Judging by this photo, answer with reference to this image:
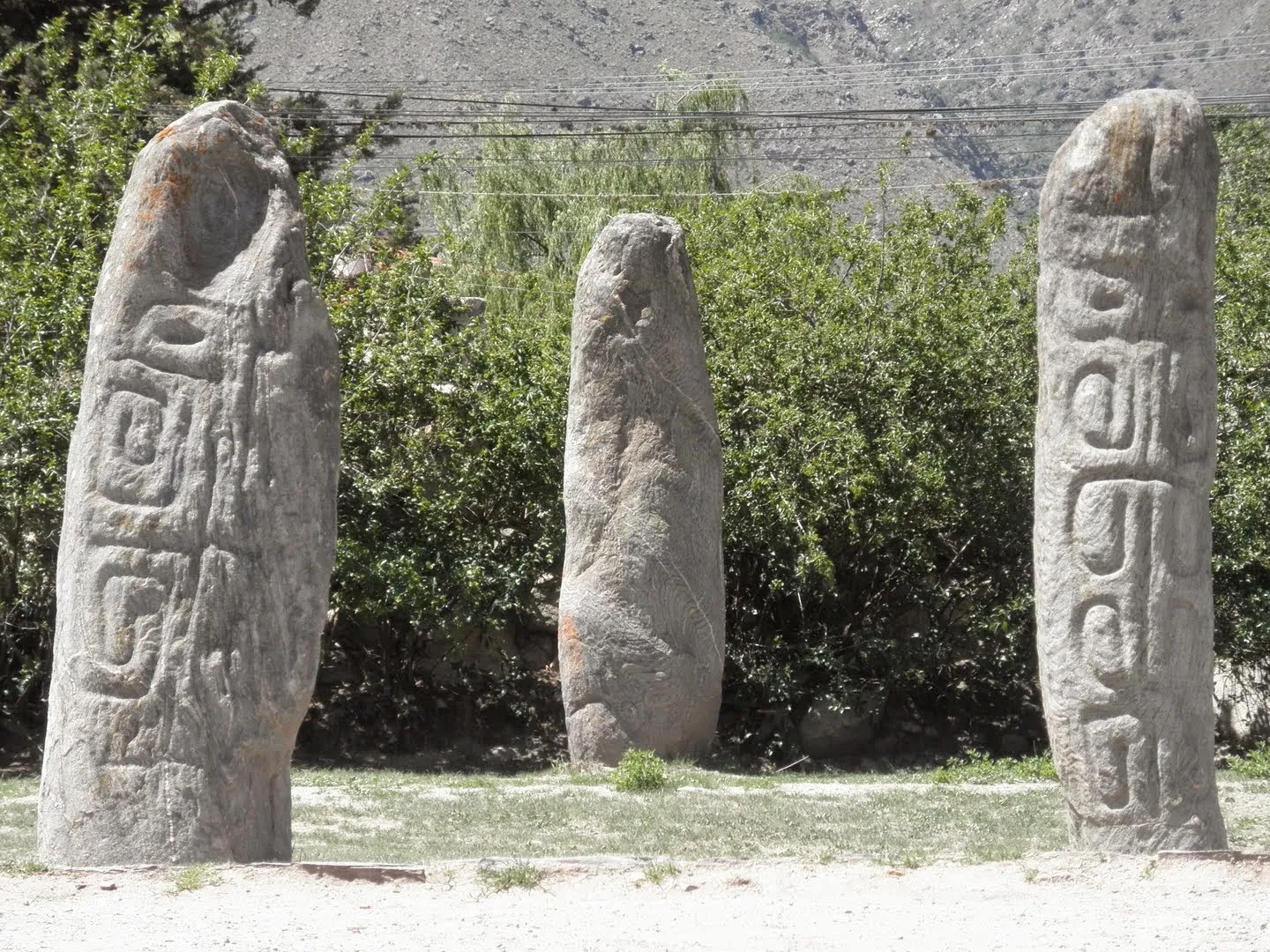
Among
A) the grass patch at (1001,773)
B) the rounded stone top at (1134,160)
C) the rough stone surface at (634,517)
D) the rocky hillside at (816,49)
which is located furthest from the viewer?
the rocky hillside at (816,49)

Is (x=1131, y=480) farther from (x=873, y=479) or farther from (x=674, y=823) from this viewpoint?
(x=873, y=479)

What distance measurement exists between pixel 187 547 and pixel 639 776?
472 cm

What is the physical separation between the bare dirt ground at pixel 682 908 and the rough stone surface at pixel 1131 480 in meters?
0.67

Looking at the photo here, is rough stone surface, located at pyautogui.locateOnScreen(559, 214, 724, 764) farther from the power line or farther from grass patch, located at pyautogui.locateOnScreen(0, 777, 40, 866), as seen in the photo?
the power line

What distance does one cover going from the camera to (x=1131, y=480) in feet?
21.7

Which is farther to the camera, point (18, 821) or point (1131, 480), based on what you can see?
point (18, 821)

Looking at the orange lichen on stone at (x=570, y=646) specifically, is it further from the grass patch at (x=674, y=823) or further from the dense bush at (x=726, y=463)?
the dense bush at (x=726, y=463)

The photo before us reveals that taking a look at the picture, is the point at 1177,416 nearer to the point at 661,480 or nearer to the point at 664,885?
the point at 664,885

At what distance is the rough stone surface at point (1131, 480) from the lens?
655 cm

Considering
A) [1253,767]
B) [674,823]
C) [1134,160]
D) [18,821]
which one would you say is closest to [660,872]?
[674,823]

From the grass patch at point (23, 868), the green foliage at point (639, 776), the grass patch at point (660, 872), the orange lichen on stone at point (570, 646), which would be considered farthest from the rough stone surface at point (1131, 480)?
the orange lichen on stone at point (570, 646)

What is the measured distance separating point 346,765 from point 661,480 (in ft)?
14.1

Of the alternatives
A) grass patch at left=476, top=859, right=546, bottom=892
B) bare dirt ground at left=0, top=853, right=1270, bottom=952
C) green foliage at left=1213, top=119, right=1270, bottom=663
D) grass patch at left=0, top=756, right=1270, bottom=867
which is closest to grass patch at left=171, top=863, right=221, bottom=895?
bare dirt ground at left=0, top=853, right=1270, bottom=952

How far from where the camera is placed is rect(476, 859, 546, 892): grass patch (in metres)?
5.70
